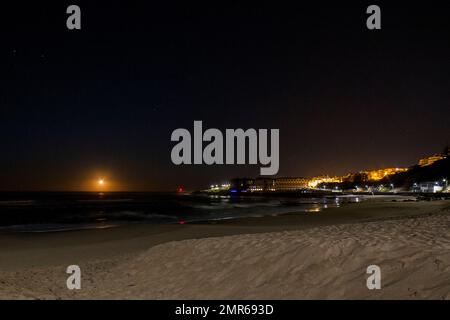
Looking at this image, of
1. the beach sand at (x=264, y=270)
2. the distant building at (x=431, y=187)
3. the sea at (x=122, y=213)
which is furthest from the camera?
the distant building at (x=431, y=187)

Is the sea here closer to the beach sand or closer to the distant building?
the beach sand

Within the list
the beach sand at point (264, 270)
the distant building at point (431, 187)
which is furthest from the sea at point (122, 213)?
the distant building at point (431, 187)

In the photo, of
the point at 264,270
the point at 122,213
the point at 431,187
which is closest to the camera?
the point at 264,270

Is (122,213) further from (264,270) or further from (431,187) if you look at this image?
(431,187)

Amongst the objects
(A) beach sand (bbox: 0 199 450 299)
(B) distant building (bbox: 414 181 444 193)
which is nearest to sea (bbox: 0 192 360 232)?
(A) beach sand (bbox: 0 199 450 299)

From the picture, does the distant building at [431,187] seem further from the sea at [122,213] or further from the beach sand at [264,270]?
the beach sand at [264,270]

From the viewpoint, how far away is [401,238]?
10094 mm

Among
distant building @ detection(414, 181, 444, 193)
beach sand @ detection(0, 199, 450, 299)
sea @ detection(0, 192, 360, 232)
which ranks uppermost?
beach sand @ detection(0, 199, 450, 299)

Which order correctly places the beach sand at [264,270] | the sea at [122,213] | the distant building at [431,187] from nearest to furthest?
the beach sand at [264,270] < the sea at [122,213] < the distant building at [431,187]

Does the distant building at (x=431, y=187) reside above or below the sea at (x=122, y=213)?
below

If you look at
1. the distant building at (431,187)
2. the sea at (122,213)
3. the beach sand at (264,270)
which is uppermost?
the beach sand at (264,270)

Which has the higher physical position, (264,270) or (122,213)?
(264,270)

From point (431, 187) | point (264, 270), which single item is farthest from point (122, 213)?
point (431, 187)
